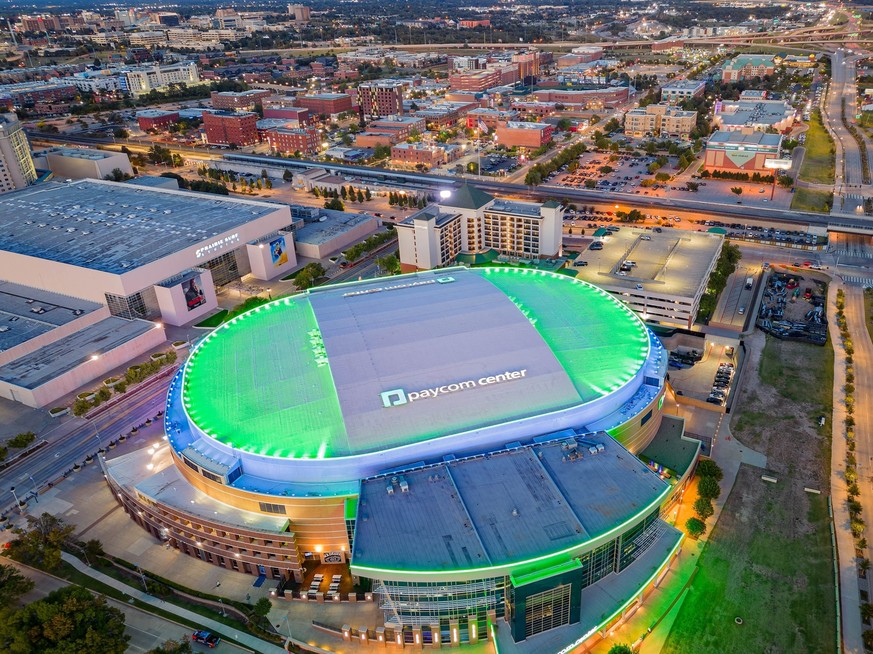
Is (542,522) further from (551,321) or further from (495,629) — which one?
Result: (551,321)

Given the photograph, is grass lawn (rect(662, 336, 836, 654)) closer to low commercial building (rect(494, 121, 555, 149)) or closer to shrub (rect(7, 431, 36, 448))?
shrub (rect(7, 431, 36, 448))

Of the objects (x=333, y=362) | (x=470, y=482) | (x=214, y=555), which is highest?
(x=333, y=362)

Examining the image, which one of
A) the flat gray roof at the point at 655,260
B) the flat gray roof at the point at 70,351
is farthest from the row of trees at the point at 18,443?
the flat gray roof at the point at 655,260

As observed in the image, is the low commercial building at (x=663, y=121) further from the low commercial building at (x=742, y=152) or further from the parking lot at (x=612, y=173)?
the low commercial building at (x=742, y=152)

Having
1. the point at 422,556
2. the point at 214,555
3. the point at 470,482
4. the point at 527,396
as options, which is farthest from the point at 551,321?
the point at 214,555

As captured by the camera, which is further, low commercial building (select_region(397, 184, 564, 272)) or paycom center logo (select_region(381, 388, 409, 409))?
low commercial building (select_region(397, 184, 564, 272))

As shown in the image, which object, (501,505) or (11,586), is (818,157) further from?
(11,586)

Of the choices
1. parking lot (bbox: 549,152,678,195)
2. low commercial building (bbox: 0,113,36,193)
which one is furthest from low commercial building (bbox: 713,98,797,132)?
low commercial building (bbox: 0,113,36,193)
